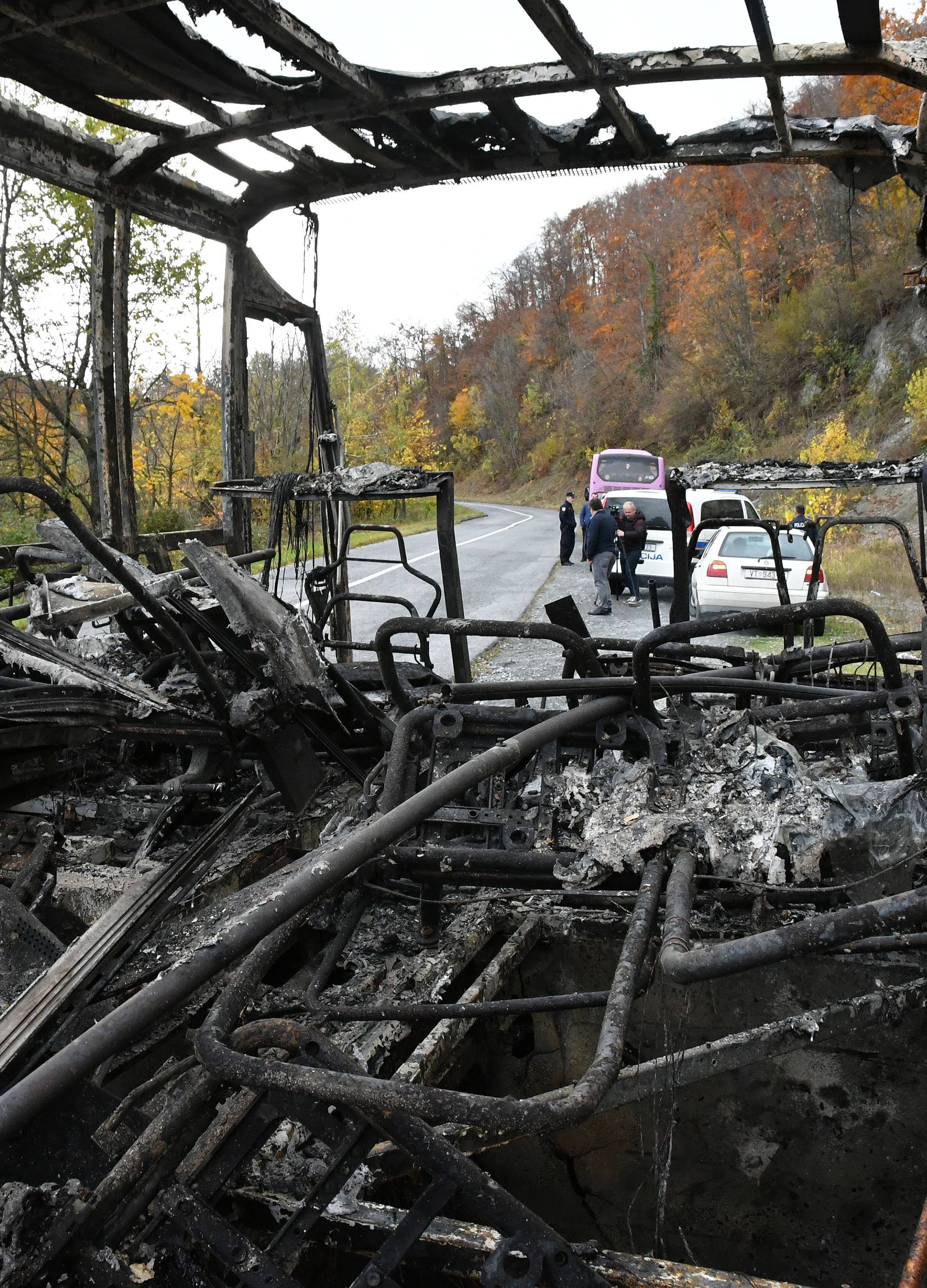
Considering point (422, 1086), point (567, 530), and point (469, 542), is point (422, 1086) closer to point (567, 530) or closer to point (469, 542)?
point (567, 530)

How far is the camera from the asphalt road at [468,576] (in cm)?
1289

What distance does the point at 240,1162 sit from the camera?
1.94 m

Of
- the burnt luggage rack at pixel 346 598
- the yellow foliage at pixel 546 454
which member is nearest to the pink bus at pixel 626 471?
the burnt luggage rack at pixel 346 598

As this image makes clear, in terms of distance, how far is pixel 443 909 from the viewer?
3.53 meters

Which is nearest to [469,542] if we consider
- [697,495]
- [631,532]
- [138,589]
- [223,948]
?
[697,495]

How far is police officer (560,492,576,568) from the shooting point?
66.3 feet

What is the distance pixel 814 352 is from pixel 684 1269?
31620 mm

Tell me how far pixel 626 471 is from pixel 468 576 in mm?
8046

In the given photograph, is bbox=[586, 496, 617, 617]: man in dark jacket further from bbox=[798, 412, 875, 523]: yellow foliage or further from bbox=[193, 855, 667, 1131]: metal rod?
bbox=[193, 855, 667, 1131]: metal rod

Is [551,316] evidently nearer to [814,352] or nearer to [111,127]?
[814,352]

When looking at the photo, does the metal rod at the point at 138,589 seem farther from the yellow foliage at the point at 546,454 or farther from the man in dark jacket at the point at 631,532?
the yellow foliage at the point at 546,454

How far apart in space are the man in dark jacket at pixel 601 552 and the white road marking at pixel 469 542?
2.90 metres

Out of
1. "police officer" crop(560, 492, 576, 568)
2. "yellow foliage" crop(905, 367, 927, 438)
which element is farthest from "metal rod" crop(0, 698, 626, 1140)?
"yellow foliage" crop(905, 367, 927, 438)

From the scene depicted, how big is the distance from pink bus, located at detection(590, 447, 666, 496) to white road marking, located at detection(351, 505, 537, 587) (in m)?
4.00
